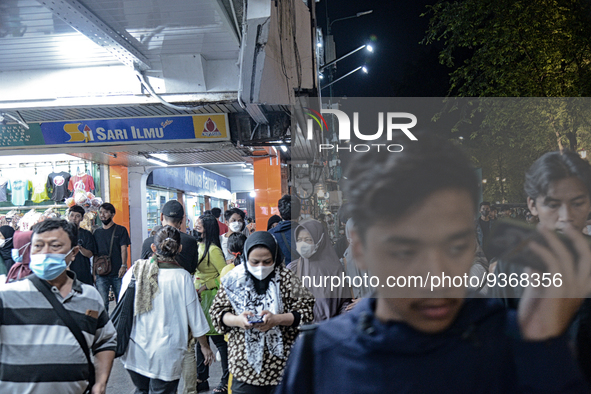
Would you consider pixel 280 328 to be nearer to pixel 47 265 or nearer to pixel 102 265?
pixel 47 265

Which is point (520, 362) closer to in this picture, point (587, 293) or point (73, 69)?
point (587, 293)

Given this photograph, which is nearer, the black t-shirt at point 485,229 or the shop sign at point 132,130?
the black t-shirt at point 485,229

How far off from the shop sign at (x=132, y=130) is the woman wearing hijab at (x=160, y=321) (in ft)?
10.8

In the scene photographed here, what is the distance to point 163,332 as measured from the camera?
10.6 ft

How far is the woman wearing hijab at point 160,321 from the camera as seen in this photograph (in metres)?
3.19

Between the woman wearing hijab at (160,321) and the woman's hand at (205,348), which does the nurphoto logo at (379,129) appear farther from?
the woman's hand at (205,348)

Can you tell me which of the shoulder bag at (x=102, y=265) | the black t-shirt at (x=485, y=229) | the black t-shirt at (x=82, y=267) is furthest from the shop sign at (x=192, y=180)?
the black t-shirt at (x=485, y=229)

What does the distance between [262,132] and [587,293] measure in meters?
5.58

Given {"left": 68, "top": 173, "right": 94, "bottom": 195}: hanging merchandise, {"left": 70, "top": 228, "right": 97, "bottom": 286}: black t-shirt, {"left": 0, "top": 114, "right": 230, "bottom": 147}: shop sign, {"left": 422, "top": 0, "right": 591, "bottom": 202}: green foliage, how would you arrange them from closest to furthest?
{"left": 70, "top": 228, "right": 97, "bottom": 286}: black t-shirt < {"left": 0, "top": 114, "right": 230, "bottom": 147}: shop sign < {"left": 422, "top": 0, "right": 591, "bottom": 202}: green foliage < {"left": 68, "top": 173, "right": 94, "bottom": 195}: hanging merchandise

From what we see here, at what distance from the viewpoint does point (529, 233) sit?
1023mm

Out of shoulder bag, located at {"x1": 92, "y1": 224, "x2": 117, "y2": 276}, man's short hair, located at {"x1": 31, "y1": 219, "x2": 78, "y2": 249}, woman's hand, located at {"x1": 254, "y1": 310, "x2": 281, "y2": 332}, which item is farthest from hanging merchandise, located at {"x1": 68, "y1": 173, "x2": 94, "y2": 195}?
woman's hand, located at {"x1": 254, "y1": 310, "x2": 281, "y2": 332}

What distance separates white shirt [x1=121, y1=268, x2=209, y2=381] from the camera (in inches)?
126

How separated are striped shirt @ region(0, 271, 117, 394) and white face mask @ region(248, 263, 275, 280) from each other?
94 cm

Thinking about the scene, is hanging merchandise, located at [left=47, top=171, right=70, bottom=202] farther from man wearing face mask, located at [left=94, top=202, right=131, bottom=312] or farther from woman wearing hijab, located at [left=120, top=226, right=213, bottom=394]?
woman wearing hijab, located at [left=120, top=226, right=213, bottom=394]
